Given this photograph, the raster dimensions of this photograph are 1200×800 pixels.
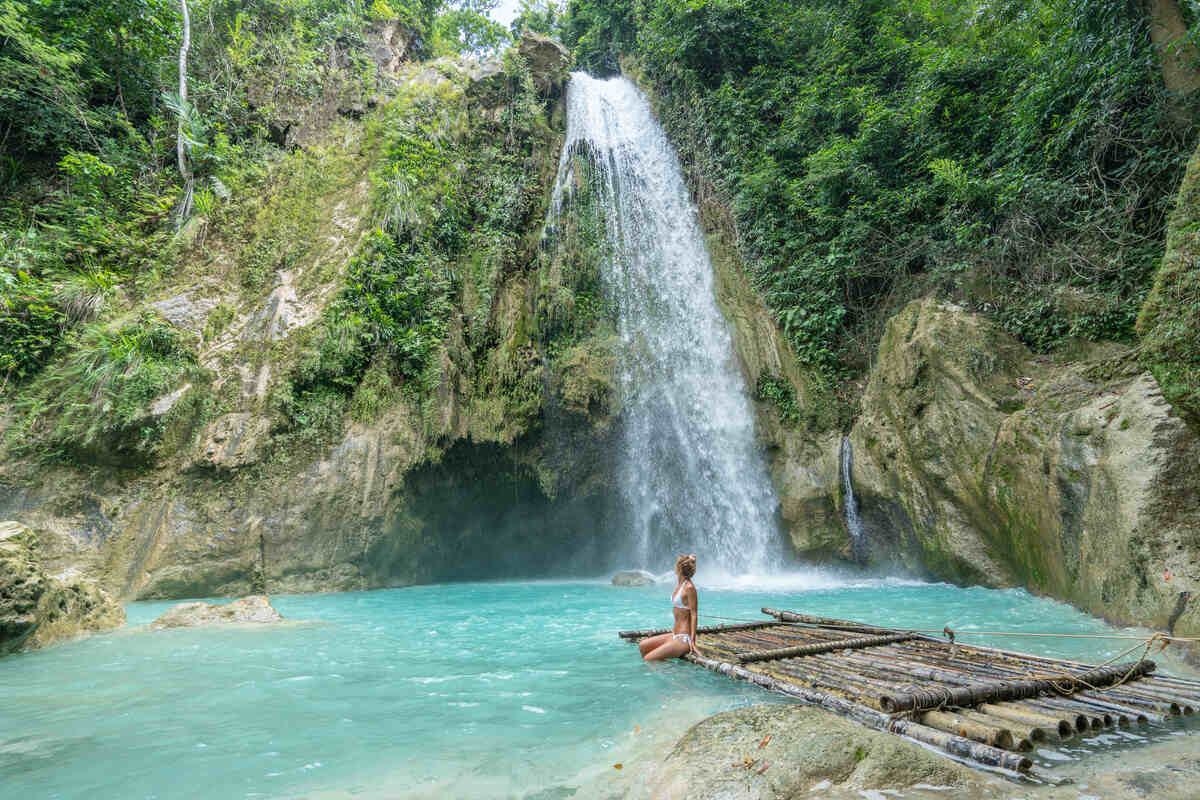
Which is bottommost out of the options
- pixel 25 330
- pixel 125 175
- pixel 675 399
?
pixel 675 399

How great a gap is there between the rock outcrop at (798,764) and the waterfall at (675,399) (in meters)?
9.11

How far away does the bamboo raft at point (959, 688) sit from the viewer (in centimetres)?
284

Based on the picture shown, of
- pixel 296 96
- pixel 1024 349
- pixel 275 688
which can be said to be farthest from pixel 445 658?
pixel 296 96


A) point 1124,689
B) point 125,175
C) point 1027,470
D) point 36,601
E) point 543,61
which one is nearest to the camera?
point 1124,689

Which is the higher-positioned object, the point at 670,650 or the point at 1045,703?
the point at 1045,703

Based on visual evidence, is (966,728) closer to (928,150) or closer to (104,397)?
(104,397)

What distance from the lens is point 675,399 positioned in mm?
12531

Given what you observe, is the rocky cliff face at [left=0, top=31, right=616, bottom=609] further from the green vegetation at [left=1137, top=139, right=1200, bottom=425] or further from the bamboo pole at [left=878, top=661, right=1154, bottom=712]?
the bamboo pole at [left=878, top=661, right=1154, bottom=712]

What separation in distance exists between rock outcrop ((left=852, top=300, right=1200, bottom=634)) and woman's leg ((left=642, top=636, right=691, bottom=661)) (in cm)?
437

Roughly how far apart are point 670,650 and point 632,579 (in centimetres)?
663

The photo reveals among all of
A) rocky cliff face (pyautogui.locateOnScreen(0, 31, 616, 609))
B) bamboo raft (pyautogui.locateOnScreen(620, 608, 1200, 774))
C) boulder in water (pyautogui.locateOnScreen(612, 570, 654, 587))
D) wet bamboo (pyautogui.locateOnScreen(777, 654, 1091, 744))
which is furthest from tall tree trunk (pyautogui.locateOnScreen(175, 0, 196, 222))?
wet bamboo (pyautogui.locateOnScreen(777, 654, 1091, 744))

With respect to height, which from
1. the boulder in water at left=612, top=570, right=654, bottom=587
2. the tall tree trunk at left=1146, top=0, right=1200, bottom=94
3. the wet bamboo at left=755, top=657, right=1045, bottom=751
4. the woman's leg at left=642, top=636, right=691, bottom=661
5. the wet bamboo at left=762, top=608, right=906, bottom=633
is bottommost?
the boulder in water at left=612, top=570, right=654, bottom=587

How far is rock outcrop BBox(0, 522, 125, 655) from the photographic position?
17.6 feet

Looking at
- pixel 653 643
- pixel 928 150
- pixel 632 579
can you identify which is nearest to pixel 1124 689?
pixel 653 643
